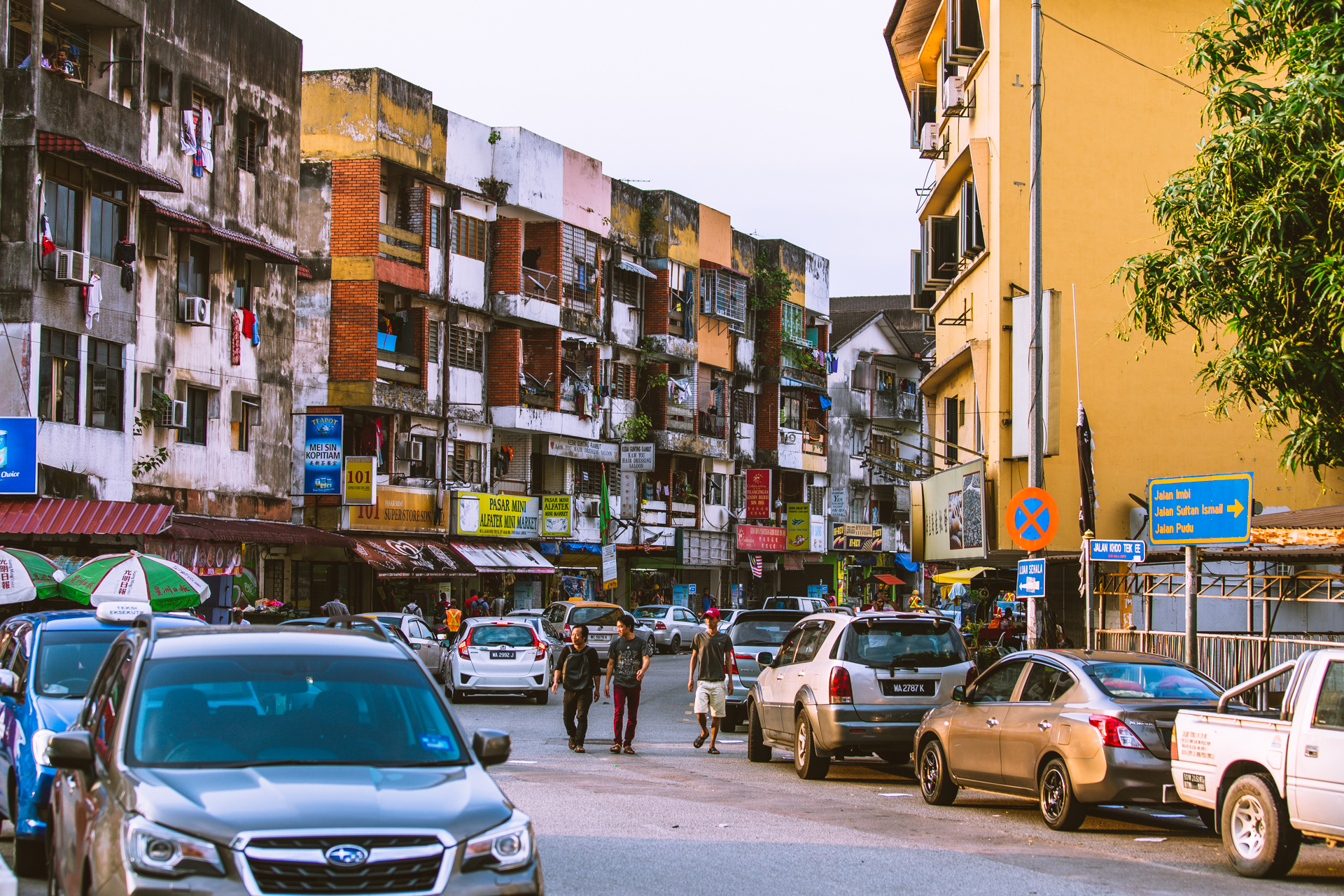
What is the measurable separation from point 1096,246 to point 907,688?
527 inches

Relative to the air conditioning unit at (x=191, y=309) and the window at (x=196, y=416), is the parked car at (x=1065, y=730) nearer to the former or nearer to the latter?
the air conditioning unit at (x=191, y=309)

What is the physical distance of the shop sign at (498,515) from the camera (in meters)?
44.2

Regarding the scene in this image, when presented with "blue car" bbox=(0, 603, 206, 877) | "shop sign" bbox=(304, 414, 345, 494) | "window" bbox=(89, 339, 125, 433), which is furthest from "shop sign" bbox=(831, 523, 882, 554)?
"blue car" bbox=(0, 603, 206, 877)

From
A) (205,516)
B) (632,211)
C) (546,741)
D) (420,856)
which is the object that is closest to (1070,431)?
(546,741)

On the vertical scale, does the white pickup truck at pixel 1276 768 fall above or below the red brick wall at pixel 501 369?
below

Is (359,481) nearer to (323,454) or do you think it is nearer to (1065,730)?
(323,454)

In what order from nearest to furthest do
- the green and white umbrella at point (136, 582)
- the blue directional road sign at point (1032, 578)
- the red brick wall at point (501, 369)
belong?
the blue directional road sign at point (1032, 578) < the green and white umbrella at point (136, 582) < the red brick wall at point (501, 369)

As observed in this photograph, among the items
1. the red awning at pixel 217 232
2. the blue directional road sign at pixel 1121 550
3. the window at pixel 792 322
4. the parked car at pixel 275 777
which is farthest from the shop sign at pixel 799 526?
the parked car at pixel 275 777

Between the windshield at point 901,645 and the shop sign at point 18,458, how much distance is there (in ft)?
51.3

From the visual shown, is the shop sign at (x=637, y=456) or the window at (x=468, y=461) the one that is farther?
the shop sign at (x=637, y=456)

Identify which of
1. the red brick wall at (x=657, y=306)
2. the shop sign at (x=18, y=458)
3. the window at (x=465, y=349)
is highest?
the red brick wall at (x=657, y=306)

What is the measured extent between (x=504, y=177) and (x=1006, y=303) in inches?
912

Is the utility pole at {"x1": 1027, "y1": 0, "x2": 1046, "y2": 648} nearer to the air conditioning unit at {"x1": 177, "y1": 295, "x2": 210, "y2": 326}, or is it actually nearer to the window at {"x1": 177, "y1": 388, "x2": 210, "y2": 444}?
the air conditioning unit at {"x1": 177, "y1": 295, "x2": 210, "y2": 326}

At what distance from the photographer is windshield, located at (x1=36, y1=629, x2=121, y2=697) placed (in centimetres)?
1139
